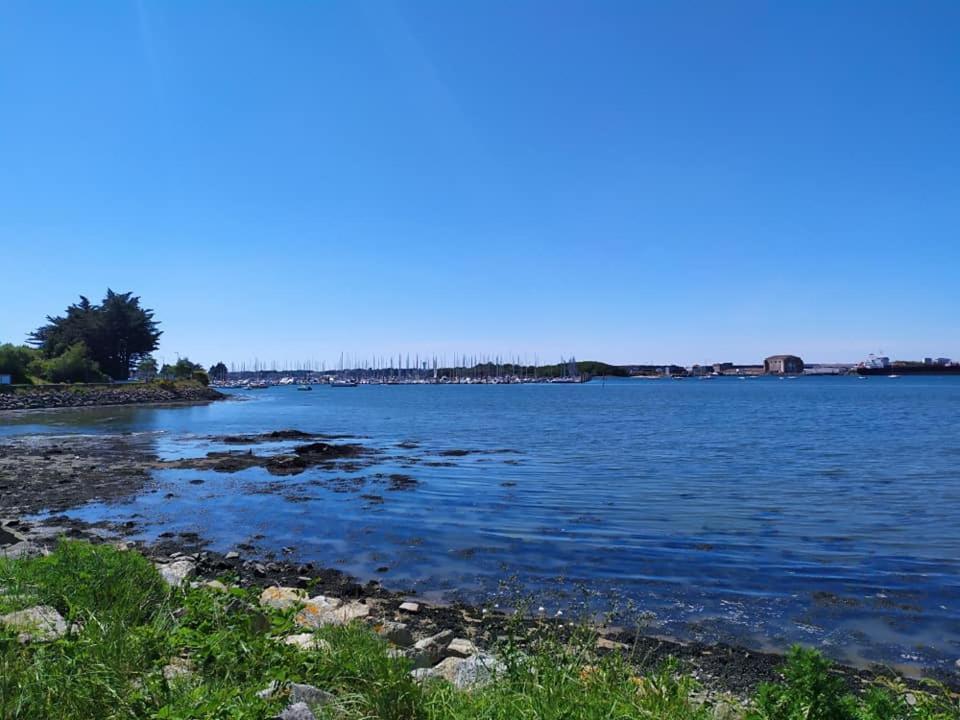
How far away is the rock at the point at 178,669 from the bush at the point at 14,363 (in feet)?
296

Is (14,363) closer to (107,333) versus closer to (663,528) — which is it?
(107,333)

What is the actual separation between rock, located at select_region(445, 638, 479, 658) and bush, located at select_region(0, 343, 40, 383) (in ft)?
295

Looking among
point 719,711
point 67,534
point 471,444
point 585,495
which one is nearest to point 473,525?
point 585,495

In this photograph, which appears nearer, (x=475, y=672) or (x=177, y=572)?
(x=475, y=672)

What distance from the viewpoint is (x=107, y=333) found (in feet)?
340

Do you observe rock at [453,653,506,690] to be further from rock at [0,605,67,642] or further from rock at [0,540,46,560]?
rock at [0,540,46,560]

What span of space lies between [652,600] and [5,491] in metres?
20.2

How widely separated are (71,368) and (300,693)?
98.1 metres

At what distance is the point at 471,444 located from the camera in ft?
118

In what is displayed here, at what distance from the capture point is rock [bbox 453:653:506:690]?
5.35 m

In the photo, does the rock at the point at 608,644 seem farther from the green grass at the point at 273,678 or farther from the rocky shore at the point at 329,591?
the green grass at the point at 273,678

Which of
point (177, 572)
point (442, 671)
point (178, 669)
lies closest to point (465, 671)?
point (442, 671)

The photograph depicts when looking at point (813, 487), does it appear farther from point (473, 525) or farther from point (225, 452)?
point (225, 452)

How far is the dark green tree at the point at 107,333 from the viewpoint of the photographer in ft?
329
